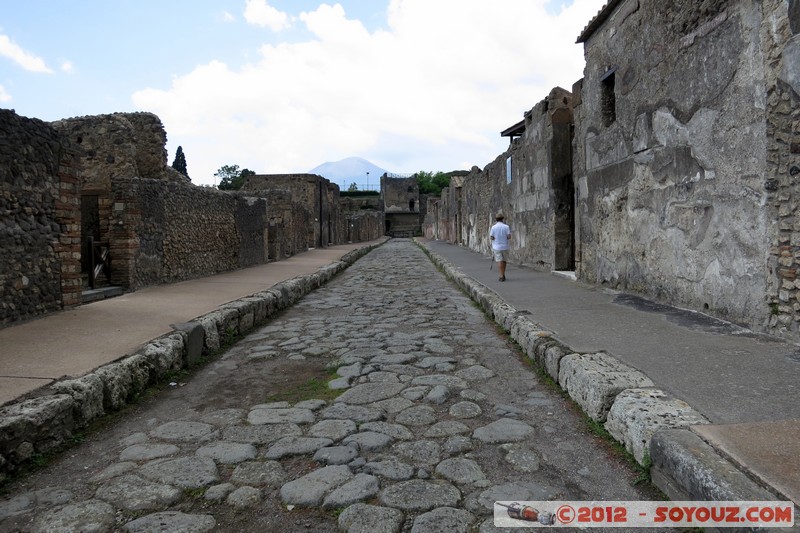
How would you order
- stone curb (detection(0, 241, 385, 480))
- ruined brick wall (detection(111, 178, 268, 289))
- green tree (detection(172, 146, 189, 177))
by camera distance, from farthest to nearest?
green tree (detection(172, 146, 189, 177))
ruined brick wall (detection(111, 178, 268, 289))
stone curb (detection(0, 241, 385, 480))

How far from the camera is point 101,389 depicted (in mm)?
3266

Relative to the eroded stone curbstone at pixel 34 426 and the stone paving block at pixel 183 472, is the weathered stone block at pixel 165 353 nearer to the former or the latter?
the eroded stone curbstone at pixel 34 426

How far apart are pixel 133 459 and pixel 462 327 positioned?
395cm

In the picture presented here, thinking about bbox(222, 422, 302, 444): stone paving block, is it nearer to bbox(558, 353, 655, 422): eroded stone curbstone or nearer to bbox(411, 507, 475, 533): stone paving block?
bbox(411, 507, 475, 533): stone paving block

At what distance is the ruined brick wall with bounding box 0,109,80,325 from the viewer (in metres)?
5.10

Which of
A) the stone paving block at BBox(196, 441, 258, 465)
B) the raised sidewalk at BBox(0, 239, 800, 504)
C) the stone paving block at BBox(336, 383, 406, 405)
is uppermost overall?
the raised sidewalk at BBox(0, 239, 800, 504)

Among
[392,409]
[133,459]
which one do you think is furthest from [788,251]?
[133,459]

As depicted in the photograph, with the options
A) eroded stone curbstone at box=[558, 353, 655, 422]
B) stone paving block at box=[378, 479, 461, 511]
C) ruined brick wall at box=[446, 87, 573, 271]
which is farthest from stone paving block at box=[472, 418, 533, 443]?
ruined brick wall at box=[446, 87, 573, 271]

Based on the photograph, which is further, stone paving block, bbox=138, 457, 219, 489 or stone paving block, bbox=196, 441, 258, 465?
stone paving block, bbox=196, 441, 258, 465

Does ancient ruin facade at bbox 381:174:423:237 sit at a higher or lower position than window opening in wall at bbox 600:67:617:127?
higher

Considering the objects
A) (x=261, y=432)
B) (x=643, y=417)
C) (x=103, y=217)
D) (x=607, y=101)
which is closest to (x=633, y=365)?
(x=643, y=417)

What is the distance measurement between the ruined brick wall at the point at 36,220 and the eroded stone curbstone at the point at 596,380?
4.90 m

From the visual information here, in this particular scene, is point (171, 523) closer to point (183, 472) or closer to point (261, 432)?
point (183, 472)

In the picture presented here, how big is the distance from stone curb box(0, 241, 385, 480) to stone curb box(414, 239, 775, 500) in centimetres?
288
